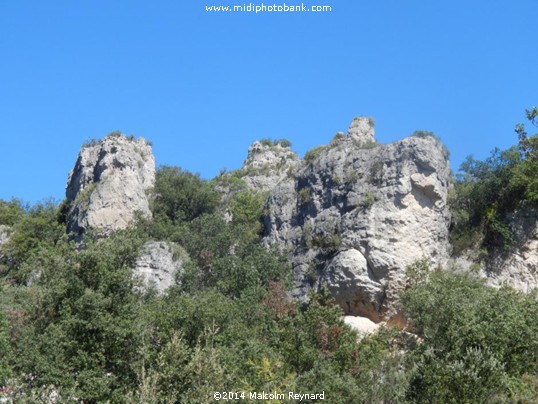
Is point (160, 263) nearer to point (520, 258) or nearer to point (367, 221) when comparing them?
point (367, 221)

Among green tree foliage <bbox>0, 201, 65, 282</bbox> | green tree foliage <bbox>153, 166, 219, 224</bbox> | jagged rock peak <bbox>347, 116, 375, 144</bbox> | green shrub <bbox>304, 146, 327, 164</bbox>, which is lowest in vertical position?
green tree foliage <bbox>0, 201, 65, 282</bbox>

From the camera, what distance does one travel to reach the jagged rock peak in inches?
1951

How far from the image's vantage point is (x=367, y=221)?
38.3 m

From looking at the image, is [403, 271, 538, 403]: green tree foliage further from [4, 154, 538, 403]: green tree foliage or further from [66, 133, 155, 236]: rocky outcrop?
[66, 133, 155, 236]: rocky outcrop

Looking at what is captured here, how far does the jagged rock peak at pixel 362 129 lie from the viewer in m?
49.5

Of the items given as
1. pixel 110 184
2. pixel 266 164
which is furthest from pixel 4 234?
pixel 266 164

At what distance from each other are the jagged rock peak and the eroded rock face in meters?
5.14

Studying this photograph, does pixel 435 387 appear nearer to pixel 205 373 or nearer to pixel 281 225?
pixel 205 373

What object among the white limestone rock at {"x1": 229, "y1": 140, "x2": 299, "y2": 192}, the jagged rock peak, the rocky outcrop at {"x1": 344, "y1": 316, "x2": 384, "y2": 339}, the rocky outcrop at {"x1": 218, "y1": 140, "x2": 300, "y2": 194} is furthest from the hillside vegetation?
the white limestone rock at {"x1": 229, "y1": 140, "x2": 299, "y2": 192}

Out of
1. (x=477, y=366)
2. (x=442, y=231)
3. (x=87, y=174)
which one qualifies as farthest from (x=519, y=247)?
(x=87, y=174)

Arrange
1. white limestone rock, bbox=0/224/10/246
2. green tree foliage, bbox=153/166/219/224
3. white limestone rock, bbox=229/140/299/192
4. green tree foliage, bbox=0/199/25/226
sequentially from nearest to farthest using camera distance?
green tree foliage, bbox=153/166/219/224
white limestone rock, bbox=0/224/10/246
green tree foliage, bbox=0/199/25/226
white limestone rock, bbox=229/140/299/192

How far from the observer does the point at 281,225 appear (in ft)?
143

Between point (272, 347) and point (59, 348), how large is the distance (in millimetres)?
8616

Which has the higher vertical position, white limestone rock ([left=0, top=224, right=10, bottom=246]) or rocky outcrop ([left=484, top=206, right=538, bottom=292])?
white limestone rock ([left=0, top=224, right=10, bottom=246])
